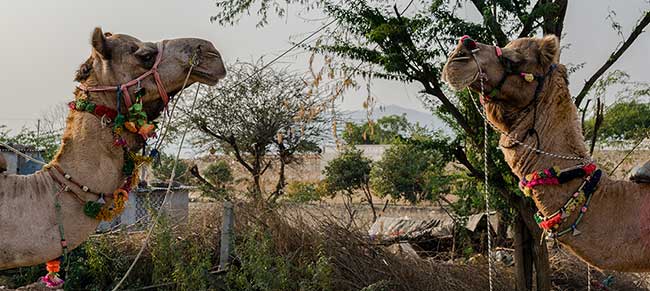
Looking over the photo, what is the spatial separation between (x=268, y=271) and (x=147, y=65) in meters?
3.71

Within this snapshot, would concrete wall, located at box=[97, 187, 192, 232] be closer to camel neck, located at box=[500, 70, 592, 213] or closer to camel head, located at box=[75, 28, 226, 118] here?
camel head, located at box=[75, 28, 226, 118]

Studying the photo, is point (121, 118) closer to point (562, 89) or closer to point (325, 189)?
point (562, 89)

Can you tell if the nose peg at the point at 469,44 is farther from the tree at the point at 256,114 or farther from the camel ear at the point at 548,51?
the tree at the point at 256,114

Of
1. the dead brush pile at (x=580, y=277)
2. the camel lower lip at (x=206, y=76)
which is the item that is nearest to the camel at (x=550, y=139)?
the camel lower lip at (x=206, y=76)

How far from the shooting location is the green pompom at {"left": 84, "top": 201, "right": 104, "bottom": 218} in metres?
3.29

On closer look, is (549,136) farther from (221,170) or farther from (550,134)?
(221,170)

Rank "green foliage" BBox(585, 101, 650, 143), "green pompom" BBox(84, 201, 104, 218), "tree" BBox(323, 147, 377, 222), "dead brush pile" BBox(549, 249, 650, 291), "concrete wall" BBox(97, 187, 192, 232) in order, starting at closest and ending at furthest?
"green pompom" BBox(84, 201, 104, 218) → "dead brush pile" BBox(549, 249, 650, 291) → "concrete wall" BBox(97, 187, 192, 232) → "green foliage" BBox(585, 101, 650, 143) → "tree" BBox(323, 147, 377, 222)

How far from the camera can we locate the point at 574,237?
11.8 feet

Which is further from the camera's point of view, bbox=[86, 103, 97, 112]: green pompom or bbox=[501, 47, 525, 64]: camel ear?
bbox=[501, 47, 525, 64]: camel ear

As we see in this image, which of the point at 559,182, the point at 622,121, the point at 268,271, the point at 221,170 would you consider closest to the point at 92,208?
the point at 559,182

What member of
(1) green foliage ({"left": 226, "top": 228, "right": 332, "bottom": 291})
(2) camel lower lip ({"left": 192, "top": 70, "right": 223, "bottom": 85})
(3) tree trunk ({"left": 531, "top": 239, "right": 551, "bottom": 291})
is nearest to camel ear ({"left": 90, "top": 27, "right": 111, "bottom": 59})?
(2) camel lower lip ({"left": 192, "top": 70, "right": 223, "bottom": 85})

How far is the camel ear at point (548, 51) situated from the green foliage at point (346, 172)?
20.0 m

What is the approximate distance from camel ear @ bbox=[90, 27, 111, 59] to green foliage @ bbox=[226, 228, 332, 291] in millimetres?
3576

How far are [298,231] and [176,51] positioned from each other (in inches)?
180
